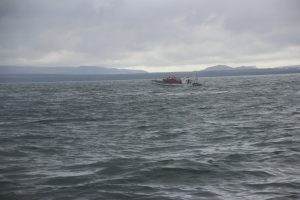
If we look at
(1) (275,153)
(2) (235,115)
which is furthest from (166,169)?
(2) (235,115)

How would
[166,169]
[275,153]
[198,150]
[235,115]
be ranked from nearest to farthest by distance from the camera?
[166,169] < [275,153] < [198,150] < [235,115]

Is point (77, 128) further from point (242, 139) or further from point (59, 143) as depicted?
point (242, 139)

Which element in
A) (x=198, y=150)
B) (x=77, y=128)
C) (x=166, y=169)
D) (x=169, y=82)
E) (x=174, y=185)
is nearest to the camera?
(x=174, y=185)

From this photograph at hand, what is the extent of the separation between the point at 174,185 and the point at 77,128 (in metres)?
18.0

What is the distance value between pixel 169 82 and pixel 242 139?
11303 cm

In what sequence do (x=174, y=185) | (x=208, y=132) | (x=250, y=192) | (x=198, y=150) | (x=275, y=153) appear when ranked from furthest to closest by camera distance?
(x=208, y=132) < (x=198, y=150) < (x=275, y=153) < (x=174, y=185) < (x=250, y=192)

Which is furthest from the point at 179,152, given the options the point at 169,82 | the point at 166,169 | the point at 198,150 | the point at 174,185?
the point at 169,82

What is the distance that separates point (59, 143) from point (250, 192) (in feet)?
42.6

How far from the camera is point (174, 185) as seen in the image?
13.8 meters

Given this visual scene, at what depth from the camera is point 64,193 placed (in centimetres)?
1281

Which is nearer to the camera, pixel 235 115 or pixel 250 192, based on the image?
pixel 250 192

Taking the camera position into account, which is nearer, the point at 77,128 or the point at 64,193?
the point at 64,193

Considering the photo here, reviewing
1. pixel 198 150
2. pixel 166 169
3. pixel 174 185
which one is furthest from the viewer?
pixel 198 150

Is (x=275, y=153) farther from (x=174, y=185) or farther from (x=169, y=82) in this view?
(x=169, y=82)
